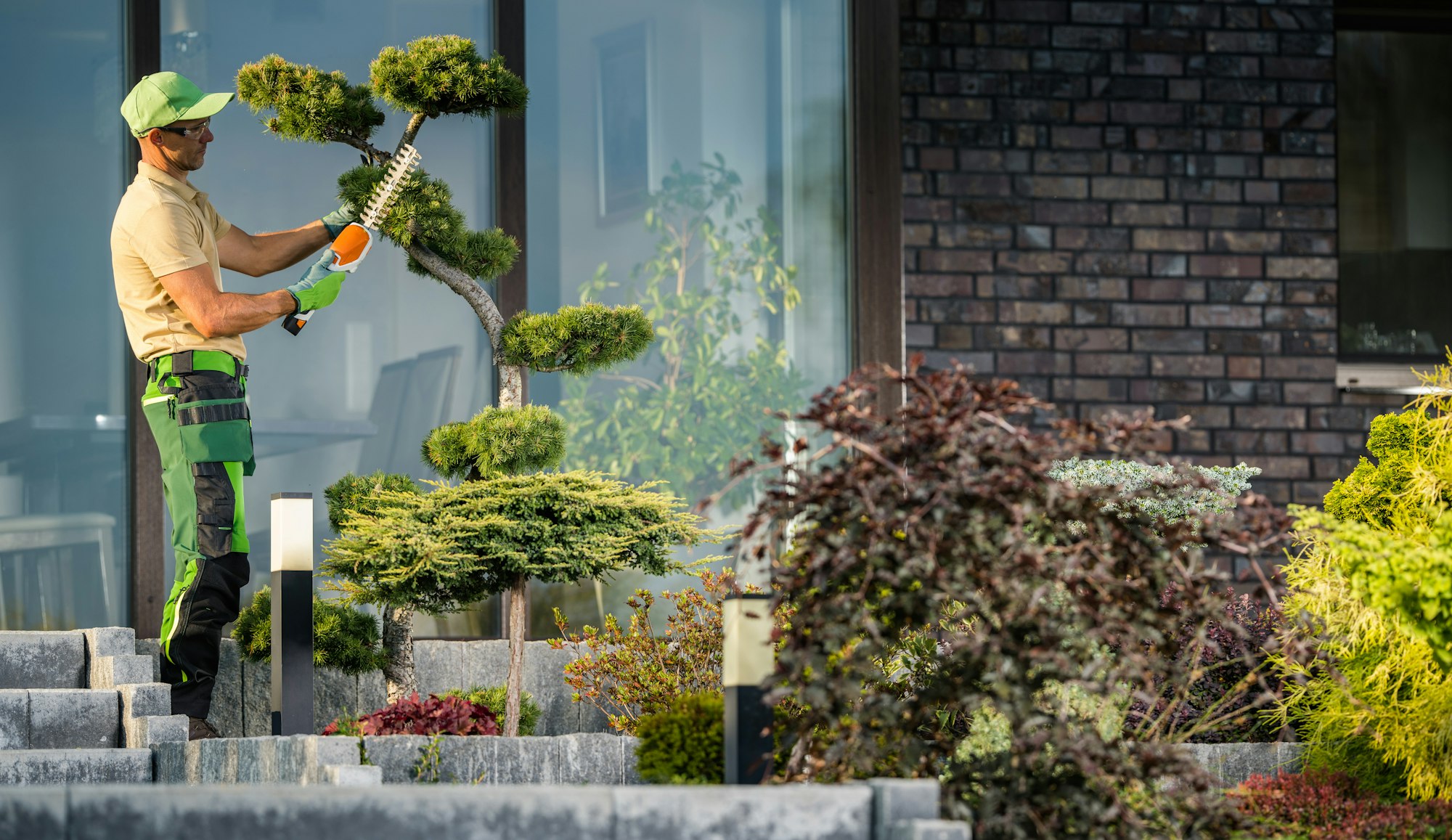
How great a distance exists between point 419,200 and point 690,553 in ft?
7.07

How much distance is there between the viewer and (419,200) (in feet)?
15.2

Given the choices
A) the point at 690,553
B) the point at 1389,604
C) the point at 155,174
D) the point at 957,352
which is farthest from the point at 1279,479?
the point at 155,174

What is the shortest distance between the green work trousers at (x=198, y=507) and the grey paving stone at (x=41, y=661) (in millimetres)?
725

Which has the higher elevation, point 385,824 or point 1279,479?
point 1279,479

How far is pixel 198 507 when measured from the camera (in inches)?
167

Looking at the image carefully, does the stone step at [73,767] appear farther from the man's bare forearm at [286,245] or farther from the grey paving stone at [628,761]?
the man's bare forearm at [286,245]

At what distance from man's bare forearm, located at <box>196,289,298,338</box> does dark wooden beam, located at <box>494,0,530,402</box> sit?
1.80 metres

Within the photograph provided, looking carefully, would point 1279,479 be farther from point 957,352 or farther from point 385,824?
point 385,824

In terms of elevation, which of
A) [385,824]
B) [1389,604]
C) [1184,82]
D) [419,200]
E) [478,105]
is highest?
[1184,82]

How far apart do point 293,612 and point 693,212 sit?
2978 millimetres

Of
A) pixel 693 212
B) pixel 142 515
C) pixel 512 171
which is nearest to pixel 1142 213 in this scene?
pixel 693 212

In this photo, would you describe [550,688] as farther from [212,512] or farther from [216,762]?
[216,762]

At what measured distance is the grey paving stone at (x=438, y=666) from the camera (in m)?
5.41

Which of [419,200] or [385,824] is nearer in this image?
[385,824]
